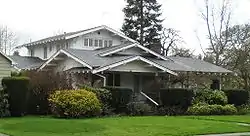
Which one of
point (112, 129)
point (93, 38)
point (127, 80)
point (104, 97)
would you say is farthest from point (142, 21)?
point (112, 129)

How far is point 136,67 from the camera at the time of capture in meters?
31.0

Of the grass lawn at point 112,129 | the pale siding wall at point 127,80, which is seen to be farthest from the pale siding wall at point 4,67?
the pale siding wall at point 127,80

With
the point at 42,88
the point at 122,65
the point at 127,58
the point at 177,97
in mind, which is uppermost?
the point at 127,58

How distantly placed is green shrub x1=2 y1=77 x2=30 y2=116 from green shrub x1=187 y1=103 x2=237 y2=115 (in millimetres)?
9795

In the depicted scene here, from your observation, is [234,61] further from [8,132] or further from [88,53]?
[8,132]

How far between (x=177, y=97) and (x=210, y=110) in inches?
81.8

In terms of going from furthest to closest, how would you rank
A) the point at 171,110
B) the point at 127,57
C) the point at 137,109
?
the point at 127,57, the point at 171,110, the point at 137,109

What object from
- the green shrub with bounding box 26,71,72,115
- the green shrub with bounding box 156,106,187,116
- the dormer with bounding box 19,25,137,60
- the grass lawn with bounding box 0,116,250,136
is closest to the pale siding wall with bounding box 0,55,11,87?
the green shrub with bounding box 26,71,72,115

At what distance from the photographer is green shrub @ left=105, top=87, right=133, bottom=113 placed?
2564 centimetres

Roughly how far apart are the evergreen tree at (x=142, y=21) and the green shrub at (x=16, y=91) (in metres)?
38.1

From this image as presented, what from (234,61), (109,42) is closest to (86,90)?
(109,42)

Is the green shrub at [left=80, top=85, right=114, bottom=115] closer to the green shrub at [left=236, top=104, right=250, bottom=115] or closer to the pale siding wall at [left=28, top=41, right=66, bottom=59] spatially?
the green shrub at [left=236, top=104, right=250, bottom=115]

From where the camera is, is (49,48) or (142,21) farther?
(142,21)

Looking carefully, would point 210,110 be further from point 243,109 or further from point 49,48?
point 49,48
